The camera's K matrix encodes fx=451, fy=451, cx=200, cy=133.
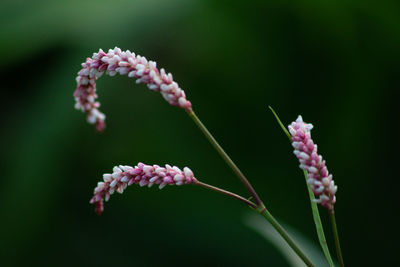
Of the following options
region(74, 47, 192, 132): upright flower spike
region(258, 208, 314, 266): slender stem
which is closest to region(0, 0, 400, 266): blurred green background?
region(258, 208, 314, 266): slender stem

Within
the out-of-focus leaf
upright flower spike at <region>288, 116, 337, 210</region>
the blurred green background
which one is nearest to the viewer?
upright flower spike at <region>288, 116, 337, 210</region>

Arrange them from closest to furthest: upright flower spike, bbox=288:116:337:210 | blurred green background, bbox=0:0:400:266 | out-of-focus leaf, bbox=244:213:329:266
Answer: upright flower spike, bbox=288:116:337:210, out-of-focus leaf, bbox=244:213:329:266, blurred green background, bbox=0:0:400:266

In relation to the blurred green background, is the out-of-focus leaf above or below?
below

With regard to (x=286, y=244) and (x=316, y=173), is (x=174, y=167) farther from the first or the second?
(x=286, y=244)

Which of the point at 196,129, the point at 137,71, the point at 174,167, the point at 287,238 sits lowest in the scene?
the point at 287,238

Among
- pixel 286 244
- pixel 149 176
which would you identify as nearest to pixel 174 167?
pixel 149 176

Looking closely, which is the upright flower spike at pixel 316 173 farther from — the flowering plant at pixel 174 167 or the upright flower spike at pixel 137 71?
the upright flower spike at pixel 137 71

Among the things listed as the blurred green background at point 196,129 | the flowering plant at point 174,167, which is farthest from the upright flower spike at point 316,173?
the blurred green background at point 196,129

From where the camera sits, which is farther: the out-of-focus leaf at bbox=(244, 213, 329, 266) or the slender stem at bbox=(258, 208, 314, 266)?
the out-of-focus leaf at bbox=(244, 213, 329, 266)

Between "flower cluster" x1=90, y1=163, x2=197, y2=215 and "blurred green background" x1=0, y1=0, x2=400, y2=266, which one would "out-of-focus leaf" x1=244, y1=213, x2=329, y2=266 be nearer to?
"blurred green background" x1=0, y1=0, x2=400, y2=266
